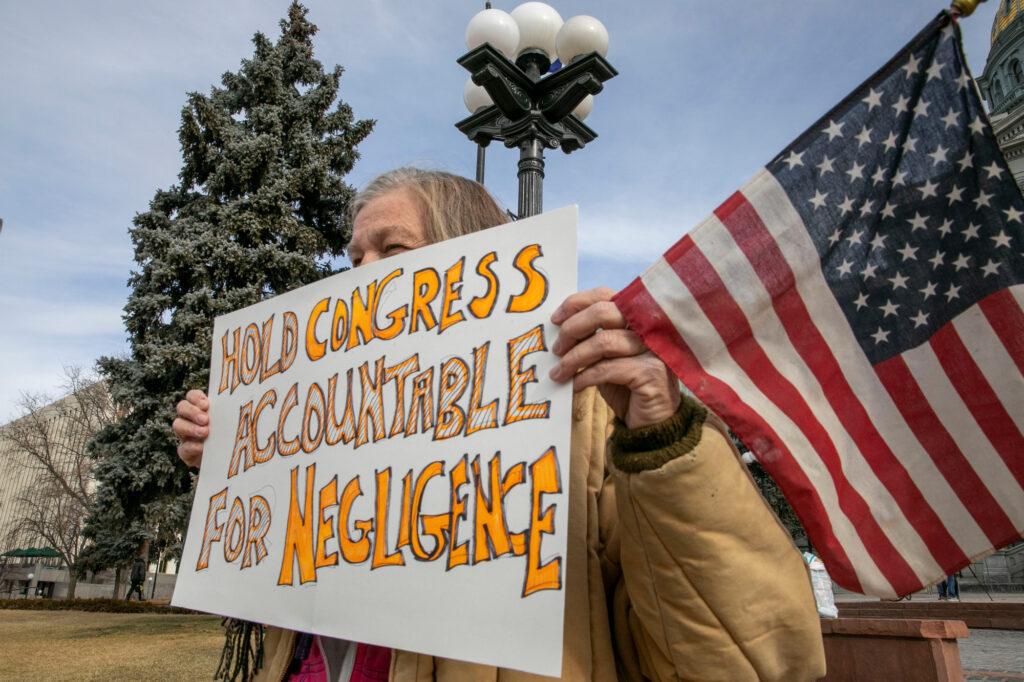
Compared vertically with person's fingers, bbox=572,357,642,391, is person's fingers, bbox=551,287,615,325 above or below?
above

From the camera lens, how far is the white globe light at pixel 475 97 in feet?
20.9

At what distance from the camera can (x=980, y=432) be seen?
1.27m

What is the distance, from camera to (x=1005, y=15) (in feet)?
Answer: 149

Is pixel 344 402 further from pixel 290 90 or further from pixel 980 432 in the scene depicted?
pixel 290 90

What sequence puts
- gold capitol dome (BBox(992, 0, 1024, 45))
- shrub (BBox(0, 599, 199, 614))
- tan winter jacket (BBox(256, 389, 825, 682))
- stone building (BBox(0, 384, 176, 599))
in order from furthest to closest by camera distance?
gold capitol dome (BBox(992, 0, 1024, 45)) → stone building (BBox(0, 384, 176, 599)) → shrub (BBox(0, 599, 199, 614)) → tan winter jacket (BBox(256, 389, 825, 682))

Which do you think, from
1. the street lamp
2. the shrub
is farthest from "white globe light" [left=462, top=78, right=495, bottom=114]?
the shrub

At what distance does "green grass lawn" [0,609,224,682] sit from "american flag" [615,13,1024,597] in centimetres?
823

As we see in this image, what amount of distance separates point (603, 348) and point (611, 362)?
31 millimetres

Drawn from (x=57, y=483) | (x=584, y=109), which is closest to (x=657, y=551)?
(x=584, y=109)

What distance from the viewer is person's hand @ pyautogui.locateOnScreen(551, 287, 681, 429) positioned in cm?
110

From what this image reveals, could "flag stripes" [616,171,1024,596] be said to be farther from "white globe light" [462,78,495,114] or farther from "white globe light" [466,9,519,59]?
"white globe light" [462,78,495,114]

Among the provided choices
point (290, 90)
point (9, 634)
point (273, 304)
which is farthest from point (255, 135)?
point (273, 304)

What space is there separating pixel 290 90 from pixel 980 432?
16.4m

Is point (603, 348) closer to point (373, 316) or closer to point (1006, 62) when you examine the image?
point (373, 316)
